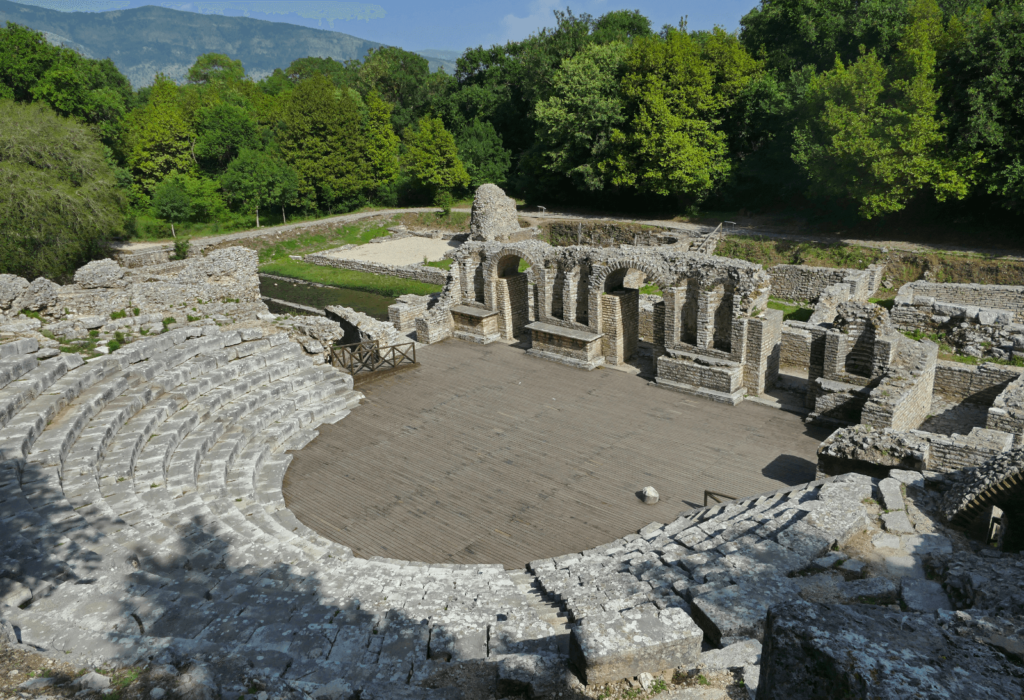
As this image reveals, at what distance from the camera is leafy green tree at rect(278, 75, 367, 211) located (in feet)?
135

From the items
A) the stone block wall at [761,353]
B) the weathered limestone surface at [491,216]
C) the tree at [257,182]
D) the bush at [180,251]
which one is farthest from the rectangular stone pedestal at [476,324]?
the tree at [257,182]

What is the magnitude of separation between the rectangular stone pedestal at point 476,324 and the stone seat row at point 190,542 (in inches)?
227

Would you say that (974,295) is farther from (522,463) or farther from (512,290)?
(522,463)

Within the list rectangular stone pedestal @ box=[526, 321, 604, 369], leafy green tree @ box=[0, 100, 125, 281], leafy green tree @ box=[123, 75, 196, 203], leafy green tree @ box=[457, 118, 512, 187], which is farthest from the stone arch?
leafy green tree @ box=[123, 75, 196, 203]

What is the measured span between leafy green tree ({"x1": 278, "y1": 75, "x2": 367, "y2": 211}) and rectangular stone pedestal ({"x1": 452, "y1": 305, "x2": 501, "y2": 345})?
26.2 meters

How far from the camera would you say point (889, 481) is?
868 cm

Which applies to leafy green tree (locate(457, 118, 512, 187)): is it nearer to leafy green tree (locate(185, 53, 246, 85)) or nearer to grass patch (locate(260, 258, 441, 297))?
grass patch (locate(260, 258, 441, 297))

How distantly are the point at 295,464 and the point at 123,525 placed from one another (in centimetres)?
413

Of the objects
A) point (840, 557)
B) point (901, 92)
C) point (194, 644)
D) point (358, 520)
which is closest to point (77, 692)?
point (194, 644)

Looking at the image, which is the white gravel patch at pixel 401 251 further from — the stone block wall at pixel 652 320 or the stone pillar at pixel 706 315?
the stone pillar at pixel 706 315

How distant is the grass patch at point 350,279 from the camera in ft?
94.1

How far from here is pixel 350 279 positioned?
102 ft

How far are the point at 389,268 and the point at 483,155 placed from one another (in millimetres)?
17031

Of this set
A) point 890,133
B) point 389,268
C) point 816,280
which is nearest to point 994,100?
point 890,133
